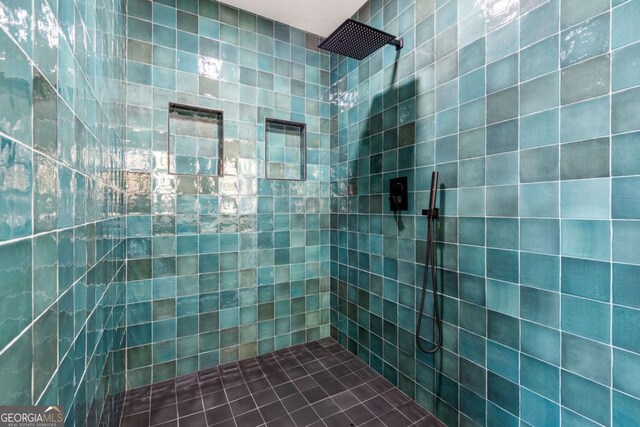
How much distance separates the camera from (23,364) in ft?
1.52

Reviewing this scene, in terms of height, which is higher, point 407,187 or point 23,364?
point 407,187

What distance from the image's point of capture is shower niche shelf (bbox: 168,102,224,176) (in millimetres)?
2127

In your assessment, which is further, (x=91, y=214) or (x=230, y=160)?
(x=230, y=160)

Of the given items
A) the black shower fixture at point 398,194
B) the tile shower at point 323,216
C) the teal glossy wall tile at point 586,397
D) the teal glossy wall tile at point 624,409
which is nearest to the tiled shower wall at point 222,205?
the tile shower at point 323,216

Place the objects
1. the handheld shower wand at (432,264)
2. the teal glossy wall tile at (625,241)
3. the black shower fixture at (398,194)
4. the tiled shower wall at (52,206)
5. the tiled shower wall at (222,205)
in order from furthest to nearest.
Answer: the tiled shower wall at (222,205)
the black shower fixture at (398,194)
the handheld shower wand at (432,264)
the teal glossy wall tile at (625,241)
the tiled shower wall at (52,206)

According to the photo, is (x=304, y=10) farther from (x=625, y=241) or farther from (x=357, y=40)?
(x=625, y=241)

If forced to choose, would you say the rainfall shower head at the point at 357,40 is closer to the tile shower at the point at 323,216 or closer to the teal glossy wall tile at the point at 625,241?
the tile shower at the point at 323,216

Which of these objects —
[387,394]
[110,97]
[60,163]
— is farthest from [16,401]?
[387,394]

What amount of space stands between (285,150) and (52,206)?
6.78ft

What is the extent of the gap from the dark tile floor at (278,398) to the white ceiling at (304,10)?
9.78ft

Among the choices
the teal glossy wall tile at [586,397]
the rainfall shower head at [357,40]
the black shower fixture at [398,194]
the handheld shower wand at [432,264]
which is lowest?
the teal glossy wall tile at [586,397]

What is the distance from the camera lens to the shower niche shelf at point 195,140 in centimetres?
213

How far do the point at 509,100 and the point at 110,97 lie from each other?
6.48 ft

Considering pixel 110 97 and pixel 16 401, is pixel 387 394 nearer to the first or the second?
pixel 16 401
